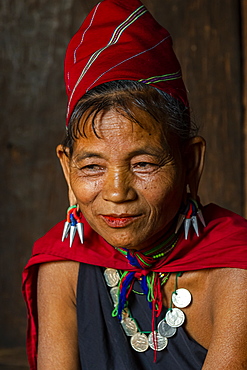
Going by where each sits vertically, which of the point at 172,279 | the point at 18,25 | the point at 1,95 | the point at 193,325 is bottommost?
the point at 193,325

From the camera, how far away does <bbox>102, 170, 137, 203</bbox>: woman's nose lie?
1543mm

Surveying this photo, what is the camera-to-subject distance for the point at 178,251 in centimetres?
174

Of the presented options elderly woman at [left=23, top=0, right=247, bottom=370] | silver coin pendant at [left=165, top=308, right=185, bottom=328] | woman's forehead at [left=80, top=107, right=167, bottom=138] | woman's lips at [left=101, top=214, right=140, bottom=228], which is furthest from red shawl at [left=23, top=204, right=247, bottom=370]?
woman's forehead at [left=80, top=107, right=167, bottom=138]

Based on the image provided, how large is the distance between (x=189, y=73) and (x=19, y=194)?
Result: 83 cm

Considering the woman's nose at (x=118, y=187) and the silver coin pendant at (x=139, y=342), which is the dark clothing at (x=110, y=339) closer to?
the silver coin pendant at (x=139, y=342)

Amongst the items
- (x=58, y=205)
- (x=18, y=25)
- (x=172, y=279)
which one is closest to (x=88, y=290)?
(x=172, y=279)

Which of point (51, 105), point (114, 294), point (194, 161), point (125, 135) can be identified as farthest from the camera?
point (51, 105)

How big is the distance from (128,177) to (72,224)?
0.29m

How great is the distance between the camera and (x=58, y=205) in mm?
2707

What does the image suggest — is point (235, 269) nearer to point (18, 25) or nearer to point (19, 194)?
point (19, 194)

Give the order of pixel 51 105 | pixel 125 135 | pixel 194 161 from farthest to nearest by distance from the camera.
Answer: pixel 51 105
pixel 194 161
pixel 125 135

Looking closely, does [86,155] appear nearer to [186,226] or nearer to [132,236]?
[132,236]

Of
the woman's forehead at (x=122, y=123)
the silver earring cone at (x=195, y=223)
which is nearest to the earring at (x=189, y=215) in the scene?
the silver earring cone at (x=195, y=223)

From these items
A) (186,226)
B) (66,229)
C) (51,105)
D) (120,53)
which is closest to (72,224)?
(66,229)
